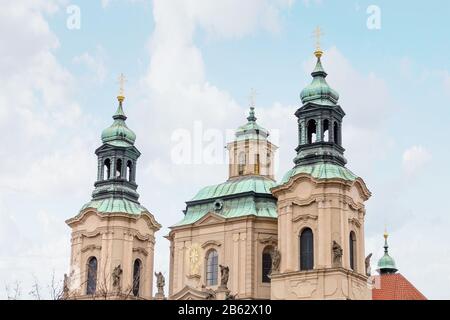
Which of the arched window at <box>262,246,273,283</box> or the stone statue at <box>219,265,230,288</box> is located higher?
the arched window at <box>262,246,273,283</box>

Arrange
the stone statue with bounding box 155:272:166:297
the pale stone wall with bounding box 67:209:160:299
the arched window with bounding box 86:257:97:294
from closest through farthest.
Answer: the stone statue with bounding box 155:272:166:297 → the arched window with bounding box 86:257:97:294 → the pale stone wall with bounding box 67:209:160:299

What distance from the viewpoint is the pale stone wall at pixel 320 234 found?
49.7 m

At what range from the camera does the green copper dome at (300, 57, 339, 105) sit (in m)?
54.9

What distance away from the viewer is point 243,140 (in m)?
62.3

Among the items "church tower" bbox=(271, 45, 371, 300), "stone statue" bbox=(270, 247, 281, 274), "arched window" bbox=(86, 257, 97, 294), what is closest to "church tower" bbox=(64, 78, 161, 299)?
"arched window" bbox=(86, 257, 97, 294)

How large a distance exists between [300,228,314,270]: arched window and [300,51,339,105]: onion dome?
8.57 m

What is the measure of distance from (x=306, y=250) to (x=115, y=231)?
15.2 metres

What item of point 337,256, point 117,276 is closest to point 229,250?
point 117,276

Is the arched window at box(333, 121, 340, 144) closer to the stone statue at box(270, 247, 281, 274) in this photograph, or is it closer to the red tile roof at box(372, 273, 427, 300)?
the stone statue at box(270, 247, 281, 274)

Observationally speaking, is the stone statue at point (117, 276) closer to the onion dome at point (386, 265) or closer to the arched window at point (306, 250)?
the arched window at point (306, 250)
